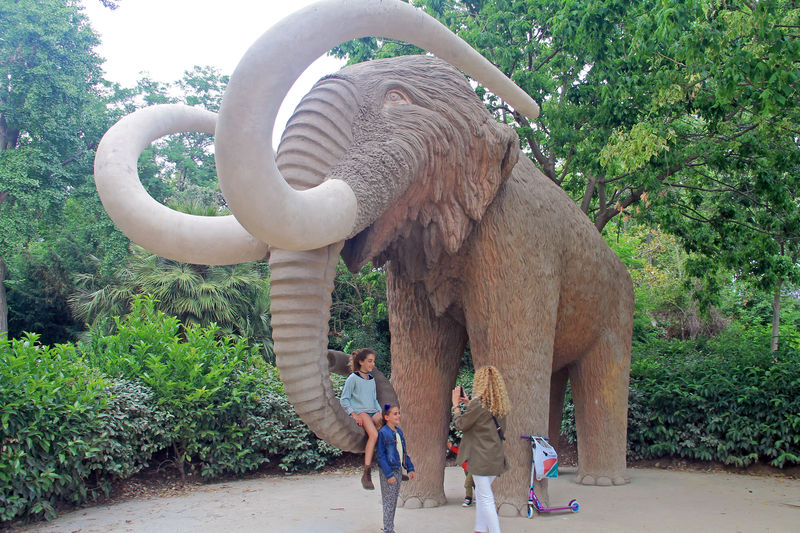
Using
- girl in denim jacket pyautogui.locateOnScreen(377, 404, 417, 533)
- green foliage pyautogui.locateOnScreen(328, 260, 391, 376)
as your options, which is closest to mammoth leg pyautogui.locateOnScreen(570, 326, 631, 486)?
girl in denim jacket pyautogui.locateOnScreen(377, 404, 417, 533)

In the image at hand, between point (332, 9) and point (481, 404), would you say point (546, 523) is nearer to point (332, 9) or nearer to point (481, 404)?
point (481, 404)

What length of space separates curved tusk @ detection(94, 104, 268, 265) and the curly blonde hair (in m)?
1.50

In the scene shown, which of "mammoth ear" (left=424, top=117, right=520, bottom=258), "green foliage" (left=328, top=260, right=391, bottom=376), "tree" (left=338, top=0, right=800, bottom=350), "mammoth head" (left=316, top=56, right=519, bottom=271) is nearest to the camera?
"mammoth head" (left=316, top=56, right=519, bottom=271)

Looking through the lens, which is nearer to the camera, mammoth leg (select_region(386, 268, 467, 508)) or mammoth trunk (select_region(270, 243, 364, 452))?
mammoth trunk (select_region(270, 243, 364, 452))

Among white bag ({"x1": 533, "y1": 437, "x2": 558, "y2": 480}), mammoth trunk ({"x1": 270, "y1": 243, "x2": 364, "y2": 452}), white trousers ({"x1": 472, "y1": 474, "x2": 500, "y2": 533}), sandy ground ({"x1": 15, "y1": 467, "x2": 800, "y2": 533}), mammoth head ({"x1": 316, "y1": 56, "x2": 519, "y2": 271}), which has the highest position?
mammoth head ({"x1": 316, "y1": 56, "x2": 519, "y2": 271})

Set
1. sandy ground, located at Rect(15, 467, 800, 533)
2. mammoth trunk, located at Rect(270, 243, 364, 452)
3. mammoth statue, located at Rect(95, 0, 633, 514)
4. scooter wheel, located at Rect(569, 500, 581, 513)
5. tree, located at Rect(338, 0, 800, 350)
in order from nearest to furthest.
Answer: mammoth statue, located at Rect(95, 0, 633, 514), mammoth trunk, located at Rect(270, 243, 364, 452), sandy ground, located at Rect(15, 467, 800, 533), scooter wheel, located at Rect(569, 500, 581, 513), tree, located at Rect(338, 0, 800, 350)

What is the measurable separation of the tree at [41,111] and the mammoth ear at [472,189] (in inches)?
494

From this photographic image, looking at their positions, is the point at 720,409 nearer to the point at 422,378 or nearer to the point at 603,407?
the point at 603,407

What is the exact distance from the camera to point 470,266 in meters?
4.05

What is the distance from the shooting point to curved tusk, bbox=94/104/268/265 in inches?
111

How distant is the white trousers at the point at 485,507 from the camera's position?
340 cm

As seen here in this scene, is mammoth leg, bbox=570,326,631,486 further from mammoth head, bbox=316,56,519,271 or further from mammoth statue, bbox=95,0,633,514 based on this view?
mammoth head, bbox=316,56,519,271

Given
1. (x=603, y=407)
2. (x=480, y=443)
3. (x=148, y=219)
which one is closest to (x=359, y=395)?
(x=480, y=443)

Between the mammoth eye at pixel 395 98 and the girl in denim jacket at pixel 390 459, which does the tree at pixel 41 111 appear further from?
the girl in denim jacket at pixel 390 459
